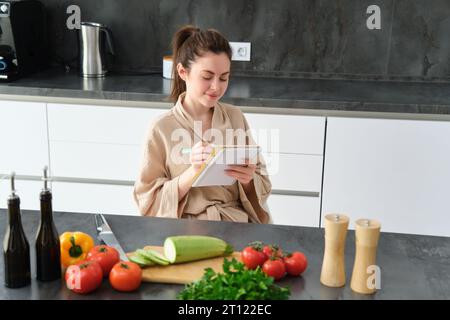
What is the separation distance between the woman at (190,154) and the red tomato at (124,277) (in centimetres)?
68

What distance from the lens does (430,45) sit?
3.81 m

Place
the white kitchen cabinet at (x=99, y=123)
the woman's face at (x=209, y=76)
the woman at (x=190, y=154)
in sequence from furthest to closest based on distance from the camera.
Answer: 1. the white kitchen cabinet at (x=99, y=123)
2. the woman's face at (x=209, y=76)
3. the woman at (x=190, y=154)

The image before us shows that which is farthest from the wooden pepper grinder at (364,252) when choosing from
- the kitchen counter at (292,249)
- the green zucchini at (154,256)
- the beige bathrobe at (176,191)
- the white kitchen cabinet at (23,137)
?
the white kitchen cabinet at (23,137)

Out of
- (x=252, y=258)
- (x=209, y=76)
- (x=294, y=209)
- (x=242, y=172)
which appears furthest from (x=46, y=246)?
(x=294, y=209)

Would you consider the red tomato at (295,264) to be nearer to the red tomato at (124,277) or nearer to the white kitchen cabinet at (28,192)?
the red tomato at (124,277)

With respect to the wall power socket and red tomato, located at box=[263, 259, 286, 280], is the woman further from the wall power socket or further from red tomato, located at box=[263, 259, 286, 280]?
the wall power socket

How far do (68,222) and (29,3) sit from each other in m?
2.17

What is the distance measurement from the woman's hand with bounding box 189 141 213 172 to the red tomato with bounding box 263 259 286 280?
59cm

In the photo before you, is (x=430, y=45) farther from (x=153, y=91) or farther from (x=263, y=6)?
(x=153, y=91)

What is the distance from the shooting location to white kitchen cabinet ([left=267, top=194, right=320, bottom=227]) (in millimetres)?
3383

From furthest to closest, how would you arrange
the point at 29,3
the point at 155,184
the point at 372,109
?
1. the point at 29,3
2. the point at 372,109
3. the point at 155,184

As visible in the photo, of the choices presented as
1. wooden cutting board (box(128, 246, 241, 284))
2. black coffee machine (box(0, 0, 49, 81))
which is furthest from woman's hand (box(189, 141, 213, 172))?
black coffee machine (box(0, 0, 49, 81))

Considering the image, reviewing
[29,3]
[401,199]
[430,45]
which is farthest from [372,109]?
[29,3]

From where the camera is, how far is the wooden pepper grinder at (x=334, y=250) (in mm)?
1510
